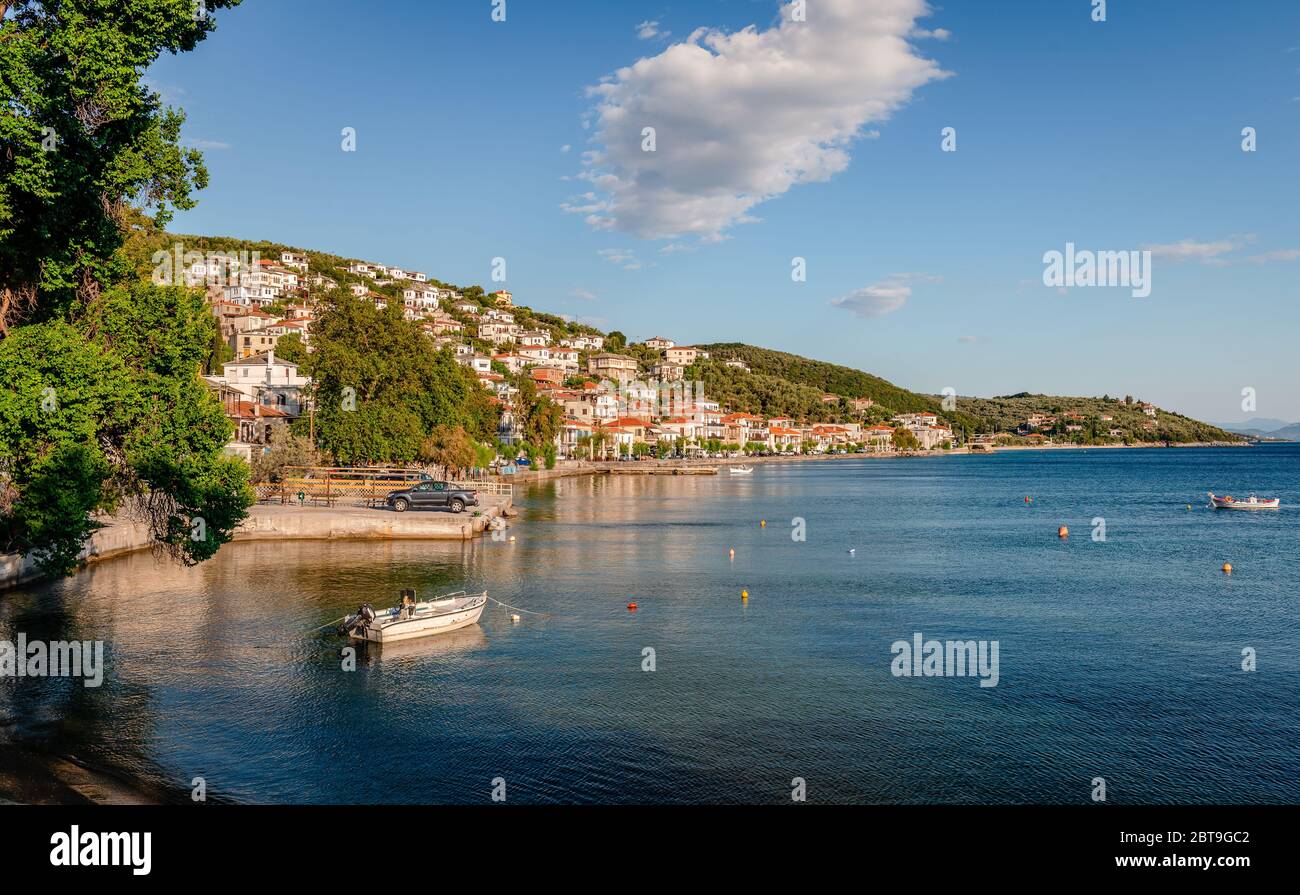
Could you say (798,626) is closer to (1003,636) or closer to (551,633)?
(1003,636)

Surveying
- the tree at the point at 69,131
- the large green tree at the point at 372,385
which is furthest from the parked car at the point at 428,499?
the tree at the point at 69,131

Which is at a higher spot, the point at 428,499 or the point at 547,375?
the point at 547,375

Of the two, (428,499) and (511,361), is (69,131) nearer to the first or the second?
(428,499)

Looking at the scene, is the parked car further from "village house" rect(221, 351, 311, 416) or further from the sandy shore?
the sandy shore

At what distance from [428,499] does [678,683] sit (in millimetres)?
31442

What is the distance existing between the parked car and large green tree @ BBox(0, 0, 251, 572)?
24.9 m

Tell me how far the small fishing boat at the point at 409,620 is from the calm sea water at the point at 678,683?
2.24 ft

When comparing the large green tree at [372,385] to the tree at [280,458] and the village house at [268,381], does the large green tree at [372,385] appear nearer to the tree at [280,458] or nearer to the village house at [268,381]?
the tree at [280,458]

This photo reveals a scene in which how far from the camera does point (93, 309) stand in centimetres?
2136

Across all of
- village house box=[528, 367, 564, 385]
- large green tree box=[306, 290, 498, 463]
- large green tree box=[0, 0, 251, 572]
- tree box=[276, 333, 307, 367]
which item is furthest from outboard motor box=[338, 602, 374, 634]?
village house box=[528, 367, 564, 385]

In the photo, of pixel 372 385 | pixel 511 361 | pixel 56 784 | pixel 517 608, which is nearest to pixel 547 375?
pixel 511 361

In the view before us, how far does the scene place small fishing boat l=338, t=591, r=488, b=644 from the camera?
2336 cm

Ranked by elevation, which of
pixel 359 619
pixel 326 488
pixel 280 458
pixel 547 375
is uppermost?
pixel 547 375

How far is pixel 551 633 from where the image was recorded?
2547cm
